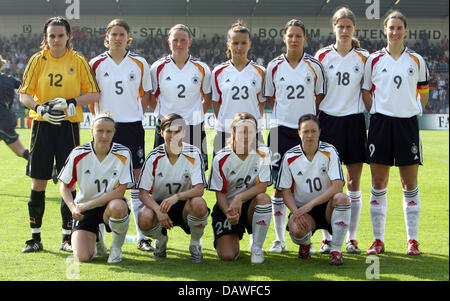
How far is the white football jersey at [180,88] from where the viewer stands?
15.8 feet

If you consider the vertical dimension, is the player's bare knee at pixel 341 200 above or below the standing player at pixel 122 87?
below

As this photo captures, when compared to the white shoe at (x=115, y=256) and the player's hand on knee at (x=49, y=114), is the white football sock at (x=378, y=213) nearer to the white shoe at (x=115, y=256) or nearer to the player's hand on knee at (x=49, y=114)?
the white shoe at (x=115, y=256)

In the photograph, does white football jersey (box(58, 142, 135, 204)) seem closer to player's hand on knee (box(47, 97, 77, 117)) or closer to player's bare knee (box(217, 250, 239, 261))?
player's hand on knee (box(47, 97, 77, 117))

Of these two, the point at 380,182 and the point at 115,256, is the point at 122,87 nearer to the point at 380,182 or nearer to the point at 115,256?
the point at 115,256

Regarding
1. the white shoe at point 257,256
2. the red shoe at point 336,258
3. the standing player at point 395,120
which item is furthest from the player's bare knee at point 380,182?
the white shoe at point 257,256

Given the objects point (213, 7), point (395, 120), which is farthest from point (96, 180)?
point (213, 7)

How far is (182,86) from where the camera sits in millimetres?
4812

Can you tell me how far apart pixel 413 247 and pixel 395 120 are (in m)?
1.05

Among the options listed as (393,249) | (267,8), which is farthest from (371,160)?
(267,8)

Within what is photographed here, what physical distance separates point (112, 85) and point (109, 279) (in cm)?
181

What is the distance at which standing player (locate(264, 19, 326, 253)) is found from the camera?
4652mm

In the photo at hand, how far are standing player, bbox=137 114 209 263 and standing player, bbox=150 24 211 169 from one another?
46 cm

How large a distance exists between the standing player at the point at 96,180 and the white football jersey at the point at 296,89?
140cm

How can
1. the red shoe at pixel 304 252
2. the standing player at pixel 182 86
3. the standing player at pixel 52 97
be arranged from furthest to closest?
1. the standing player at pixel 182 86
2. the standing player at pixel 52 97
3. the red shoe at pixel 304 252
